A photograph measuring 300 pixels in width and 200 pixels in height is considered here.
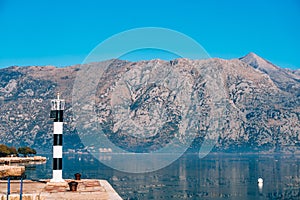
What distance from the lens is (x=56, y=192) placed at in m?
36.4


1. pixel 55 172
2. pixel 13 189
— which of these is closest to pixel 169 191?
pixel 55 172

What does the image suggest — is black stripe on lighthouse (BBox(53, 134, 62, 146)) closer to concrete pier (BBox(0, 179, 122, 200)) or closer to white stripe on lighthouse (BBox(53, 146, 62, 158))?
white stripe on lighthouse (BBox(53, 146, 62, 158))

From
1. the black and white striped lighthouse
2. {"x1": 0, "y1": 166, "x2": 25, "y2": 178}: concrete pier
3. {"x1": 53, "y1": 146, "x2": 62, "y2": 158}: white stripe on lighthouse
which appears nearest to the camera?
the black and white striped lighthouse

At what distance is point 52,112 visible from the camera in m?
44.9

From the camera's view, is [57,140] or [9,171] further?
[9,171]

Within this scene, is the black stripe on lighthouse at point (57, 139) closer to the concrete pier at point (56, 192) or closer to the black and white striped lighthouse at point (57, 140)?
the black and white striped lighthouse at point (57, 140)

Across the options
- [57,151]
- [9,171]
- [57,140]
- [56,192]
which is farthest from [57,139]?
[9,171]

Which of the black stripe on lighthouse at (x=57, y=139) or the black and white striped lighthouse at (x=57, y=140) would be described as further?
the black stripe on lighthouse at (x=57, y=139)

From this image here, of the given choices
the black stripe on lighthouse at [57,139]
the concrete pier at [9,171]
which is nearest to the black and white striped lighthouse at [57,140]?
the black stripe on lighthouse at [57,139]

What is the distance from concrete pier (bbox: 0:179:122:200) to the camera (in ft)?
107

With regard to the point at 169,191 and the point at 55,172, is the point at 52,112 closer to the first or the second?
the point at 55,172

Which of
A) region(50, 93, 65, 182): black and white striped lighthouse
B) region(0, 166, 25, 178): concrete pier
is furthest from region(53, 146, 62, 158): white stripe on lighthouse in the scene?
region(0, 166, 25, 178): concrete pier

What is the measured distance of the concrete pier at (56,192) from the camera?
32.8 metres

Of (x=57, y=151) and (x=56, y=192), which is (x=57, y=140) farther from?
(x=56, y=192)
